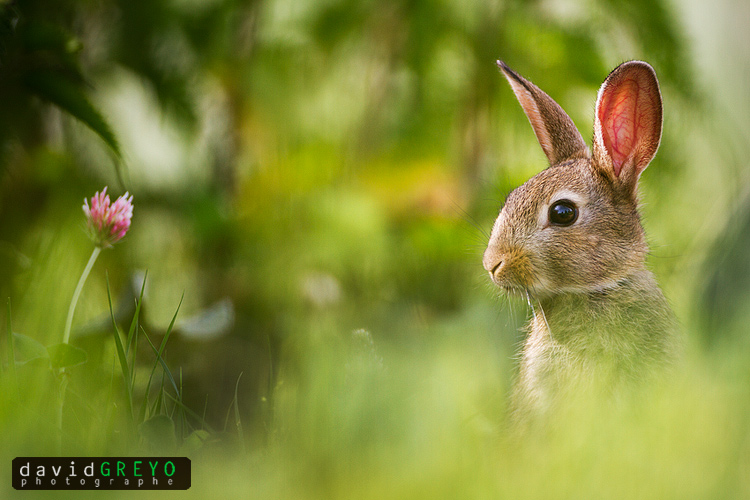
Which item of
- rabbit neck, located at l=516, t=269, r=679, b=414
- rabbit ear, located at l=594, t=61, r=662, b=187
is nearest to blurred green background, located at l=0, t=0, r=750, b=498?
rabbit neck, located at l=516, t=269, r=679, b=414

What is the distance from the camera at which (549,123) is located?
0.80 m

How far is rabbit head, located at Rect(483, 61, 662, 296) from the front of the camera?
2.41 ft

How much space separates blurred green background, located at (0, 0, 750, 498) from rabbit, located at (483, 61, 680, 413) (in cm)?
5

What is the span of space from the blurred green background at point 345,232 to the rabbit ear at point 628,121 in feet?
0.46

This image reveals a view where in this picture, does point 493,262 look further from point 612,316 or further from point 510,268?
point 612,316

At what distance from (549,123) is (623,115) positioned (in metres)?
0.10

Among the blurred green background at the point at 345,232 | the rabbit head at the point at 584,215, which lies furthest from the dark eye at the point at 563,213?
the blurred green background at the point at 345,232

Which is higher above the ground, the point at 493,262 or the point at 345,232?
the point at 345,232

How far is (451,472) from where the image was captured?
1.65 feet

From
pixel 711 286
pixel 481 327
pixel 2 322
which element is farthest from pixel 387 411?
pixel 2 322

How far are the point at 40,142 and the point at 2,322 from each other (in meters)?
0.68

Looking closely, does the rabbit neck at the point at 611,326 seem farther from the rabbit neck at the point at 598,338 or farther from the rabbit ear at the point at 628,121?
the rabbit ear at the point at 628,121

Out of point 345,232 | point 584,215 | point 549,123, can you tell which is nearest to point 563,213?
point 584,215

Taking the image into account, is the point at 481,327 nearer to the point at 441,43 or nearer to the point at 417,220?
the point at 417,220
